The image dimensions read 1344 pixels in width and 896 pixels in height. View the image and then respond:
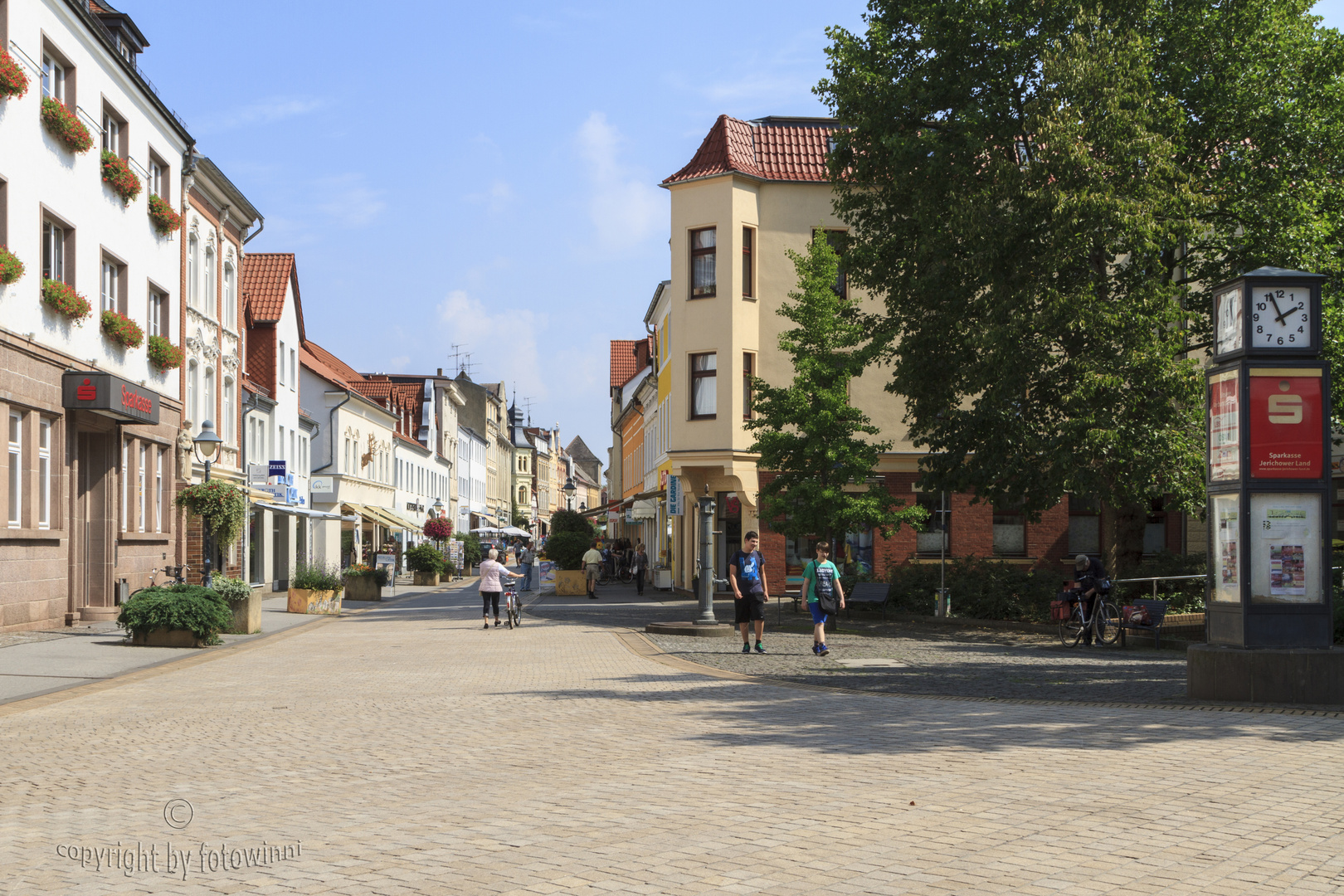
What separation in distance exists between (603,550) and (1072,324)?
39147 millimetres

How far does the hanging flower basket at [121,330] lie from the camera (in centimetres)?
2406

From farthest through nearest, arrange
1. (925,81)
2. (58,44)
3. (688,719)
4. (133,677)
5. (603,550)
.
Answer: (603,550) → (925,81) → (58,44) → (133,677) → (688,719)

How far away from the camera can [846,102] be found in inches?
1002

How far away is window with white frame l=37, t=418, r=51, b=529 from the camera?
2120 cm

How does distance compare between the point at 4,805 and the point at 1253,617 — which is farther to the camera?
the point at 1253,617

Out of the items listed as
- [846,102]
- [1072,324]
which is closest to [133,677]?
[1072,324]

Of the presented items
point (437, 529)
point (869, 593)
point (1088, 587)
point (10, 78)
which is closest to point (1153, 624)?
point (1088, 587)

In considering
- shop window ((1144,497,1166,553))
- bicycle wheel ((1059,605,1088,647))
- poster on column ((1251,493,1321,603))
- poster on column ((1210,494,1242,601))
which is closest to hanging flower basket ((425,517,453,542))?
shop window ((1144,497,1166,553))

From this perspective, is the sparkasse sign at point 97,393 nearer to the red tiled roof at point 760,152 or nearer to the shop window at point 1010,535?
the red tiled roof at point 760,152

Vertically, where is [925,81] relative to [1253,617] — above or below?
above

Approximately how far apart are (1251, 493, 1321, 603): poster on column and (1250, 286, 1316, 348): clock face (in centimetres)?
147

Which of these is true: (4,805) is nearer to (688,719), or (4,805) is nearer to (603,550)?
(688,719)

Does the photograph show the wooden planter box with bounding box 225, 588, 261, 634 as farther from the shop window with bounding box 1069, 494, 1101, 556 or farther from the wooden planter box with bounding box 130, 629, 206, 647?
the shop window with bounding box 1069, 494, 1101, 556

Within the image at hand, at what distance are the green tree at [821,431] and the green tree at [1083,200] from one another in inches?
42.1
